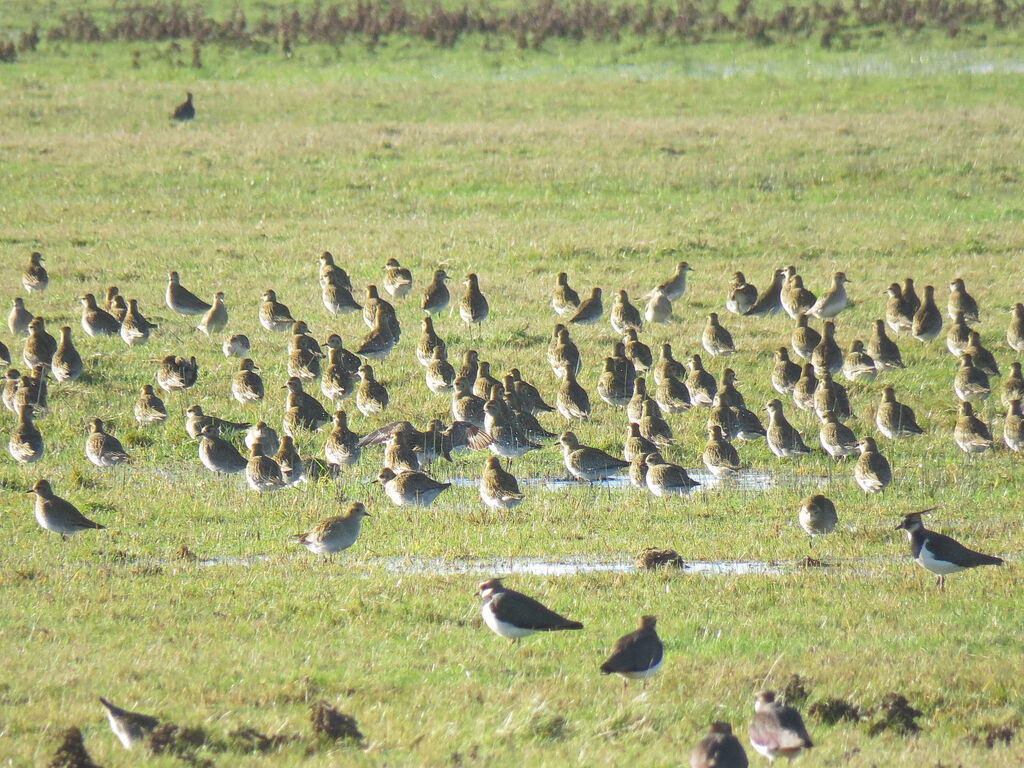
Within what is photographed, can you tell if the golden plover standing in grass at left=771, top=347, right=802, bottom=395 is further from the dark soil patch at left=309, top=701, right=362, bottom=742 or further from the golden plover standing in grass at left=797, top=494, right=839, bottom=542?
the dark soil patch at left=309, top=701, right=362, bottom=742

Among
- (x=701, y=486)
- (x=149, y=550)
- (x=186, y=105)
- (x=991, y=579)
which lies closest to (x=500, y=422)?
(x=701, y=486)

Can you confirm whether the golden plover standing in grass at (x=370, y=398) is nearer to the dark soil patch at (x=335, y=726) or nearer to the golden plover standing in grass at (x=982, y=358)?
the golden plover standing in grass at (x=982, y=358)

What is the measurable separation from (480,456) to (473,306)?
4.25 metres

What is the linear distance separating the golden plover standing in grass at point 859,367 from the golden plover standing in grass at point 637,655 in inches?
385

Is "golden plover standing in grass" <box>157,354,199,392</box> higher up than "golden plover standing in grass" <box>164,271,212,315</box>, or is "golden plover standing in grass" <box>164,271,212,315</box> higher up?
"golden plover standing in grass" <box>157,354,199,392</box>

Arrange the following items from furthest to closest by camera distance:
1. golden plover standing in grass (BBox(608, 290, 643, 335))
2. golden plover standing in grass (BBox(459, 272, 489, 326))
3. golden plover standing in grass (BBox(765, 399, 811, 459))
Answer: golden plover standing in grass (BBox(608, 290, 643, 335)) < golden plover standing in grass (BBox(459, 272, 489, 326)) < golden plover standing in grass (BBox(765, 399, 811, 459))

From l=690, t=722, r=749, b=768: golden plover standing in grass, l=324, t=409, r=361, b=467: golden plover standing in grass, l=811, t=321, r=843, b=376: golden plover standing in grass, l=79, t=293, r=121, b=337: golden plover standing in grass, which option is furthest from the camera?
l=79, t=293, r=121, b=337: golden plover standing in grass

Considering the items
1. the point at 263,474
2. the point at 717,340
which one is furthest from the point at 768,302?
the point at 263,474

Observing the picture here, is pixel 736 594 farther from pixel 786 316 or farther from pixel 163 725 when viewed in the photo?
pixel 786 316

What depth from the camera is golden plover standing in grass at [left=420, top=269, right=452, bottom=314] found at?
20.4 meters

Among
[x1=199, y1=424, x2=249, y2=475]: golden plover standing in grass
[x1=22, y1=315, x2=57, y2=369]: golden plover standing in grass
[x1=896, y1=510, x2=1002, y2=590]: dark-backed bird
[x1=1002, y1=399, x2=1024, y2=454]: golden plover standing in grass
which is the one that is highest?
[x1=896, y1=510, x2=1002, y2=590]: dark-backed bird

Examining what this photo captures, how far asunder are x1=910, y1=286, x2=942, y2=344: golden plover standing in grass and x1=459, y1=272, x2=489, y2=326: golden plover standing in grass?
5741 mm

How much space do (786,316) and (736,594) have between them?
10934 millimetres

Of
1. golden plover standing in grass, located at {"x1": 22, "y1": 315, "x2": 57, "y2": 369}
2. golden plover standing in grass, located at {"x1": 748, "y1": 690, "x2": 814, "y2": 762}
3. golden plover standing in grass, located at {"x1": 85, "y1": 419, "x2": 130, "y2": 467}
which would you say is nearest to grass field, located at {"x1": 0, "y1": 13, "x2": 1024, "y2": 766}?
golden plover standing in grass, located at {"x1": 85, "y1": 419, "x2": 130, "y2": 467}
